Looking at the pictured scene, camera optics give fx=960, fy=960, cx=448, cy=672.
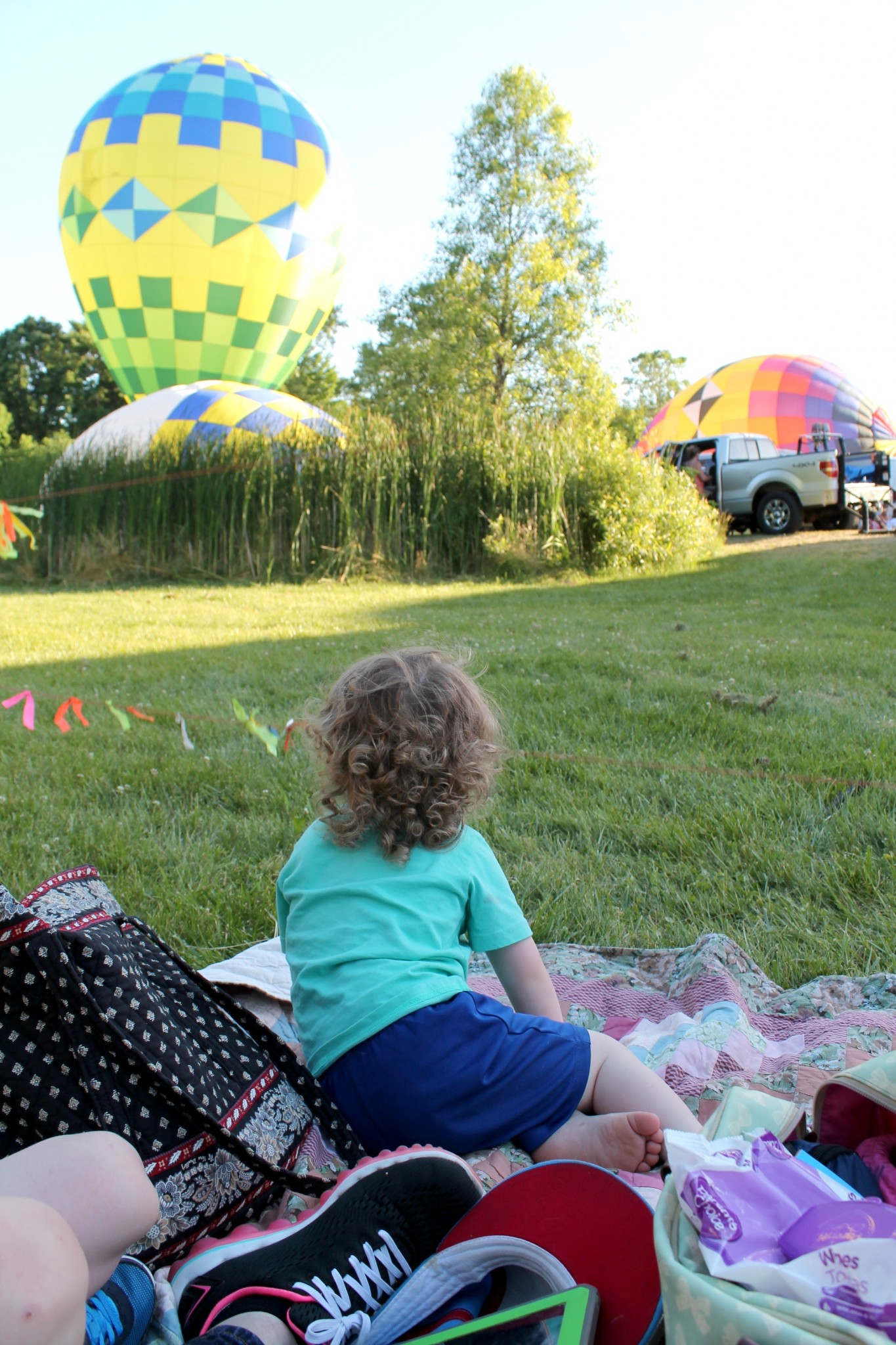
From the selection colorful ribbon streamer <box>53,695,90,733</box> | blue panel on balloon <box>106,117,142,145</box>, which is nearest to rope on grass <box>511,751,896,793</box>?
colorful ribbon streamer <box>53,695,90,733</box>

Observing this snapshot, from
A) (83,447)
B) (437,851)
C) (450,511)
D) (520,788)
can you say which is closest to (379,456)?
(450,511)

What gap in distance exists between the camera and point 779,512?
15.0 m

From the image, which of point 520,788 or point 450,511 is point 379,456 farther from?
point 520,788

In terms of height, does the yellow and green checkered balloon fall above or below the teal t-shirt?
above

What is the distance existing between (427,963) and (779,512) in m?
14.7

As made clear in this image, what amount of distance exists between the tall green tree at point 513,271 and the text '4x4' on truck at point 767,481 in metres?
7.57

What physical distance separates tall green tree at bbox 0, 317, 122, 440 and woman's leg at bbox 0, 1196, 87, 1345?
42666 millimetres

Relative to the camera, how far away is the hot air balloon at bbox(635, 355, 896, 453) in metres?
23.6

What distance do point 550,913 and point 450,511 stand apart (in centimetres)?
963

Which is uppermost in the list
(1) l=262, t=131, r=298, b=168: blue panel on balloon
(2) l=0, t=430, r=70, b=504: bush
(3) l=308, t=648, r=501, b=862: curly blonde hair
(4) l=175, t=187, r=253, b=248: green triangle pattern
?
(1) l=262, t=131, r=298, b=168: blue panel on balloon

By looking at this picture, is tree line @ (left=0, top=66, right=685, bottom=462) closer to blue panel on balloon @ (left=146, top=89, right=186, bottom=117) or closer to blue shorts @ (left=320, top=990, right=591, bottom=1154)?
blue panel on balloon @ (left=146, top=89, right=186, bottom=117)

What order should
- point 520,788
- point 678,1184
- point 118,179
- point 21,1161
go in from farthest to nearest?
point 118,179, point 520,788, point 21,1161, point 678,1184

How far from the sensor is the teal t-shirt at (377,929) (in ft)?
5.29

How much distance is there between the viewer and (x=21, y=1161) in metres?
1.17
